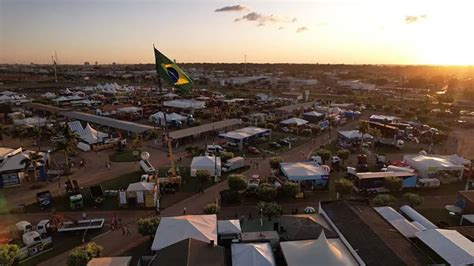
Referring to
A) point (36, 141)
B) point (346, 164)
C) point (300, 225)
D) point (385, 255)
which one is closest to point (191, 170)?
point (300, 225)

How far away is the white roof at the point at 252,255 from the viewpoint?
14.4 meters

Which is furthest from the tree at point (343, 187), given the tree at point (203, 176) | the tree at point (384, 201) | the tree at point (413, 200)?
the tree at point (203, 176)

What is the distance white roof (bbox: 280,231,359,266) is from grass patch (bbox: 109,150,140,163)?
20306 mm

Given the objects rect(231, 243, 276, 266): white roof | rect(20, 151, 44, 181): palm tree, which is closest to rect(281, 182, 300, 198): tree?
rect(231, 243, 276, 266): white roof

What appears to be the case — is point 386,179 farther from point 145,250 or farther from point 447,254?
point 145,250

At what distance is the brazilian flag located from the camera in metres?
21.5

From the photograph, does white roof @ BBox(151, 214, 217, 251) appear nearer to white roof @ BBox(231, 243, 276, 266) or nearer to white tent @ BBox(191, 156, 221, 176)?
white roof @ BBox(231, 243, 276, 266)

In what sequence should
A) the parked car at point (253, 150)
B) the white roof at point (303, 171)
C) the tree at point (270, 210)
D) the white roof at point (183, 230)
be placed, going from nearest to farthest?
the white roof at point (183, 230), the tree at point (270, 210), the white roof at point (303, 171), the parked car at point (253, 150)

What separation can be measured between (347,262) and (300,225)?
12.5 feet

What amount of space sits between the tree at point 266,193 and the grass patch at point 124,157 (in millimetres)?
14575

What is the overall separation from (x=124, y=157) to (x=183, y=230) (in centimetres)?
1814

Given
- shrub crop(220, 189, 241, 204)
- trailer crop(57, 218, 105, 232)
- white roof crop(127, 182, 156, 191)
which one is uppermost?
white roof crop(127, 182, 156, 191)

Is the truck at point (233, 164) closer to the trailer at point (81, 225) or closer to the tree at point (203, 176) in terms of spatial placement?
the tree at point (203, 176)

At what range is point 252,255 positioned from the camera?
14703mm
